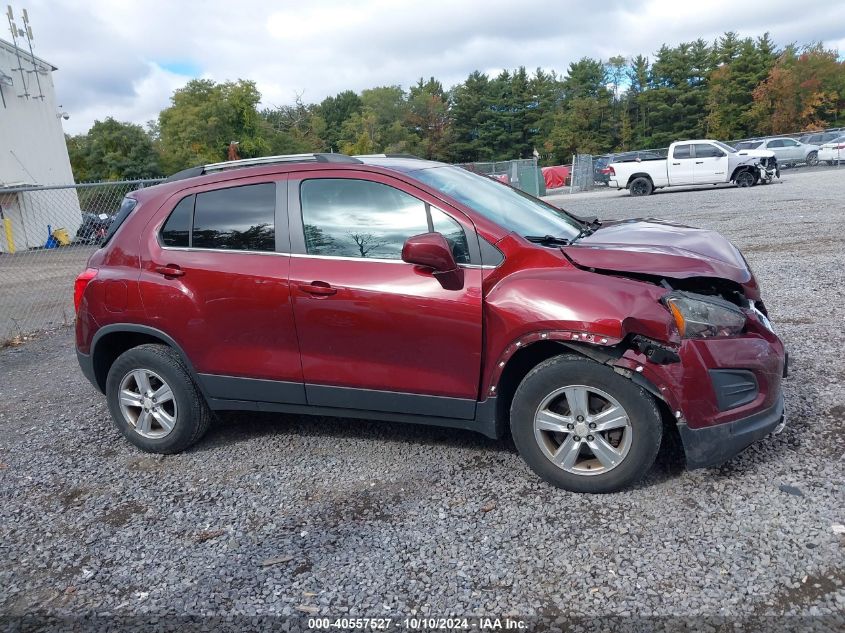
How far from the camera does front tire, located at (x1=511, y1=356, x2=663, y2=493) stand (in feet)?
10.9

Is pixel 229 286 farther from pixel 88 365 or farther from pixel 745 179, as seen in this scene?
pixel 745 179

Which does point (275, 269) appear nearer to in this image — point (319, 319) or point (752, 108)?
point (319, 319)

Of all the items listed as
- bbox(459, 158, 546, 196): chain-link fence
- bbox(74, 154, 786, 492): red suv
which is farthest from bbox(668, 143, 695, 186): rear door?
bbox(74, 154, 786, 492): red suv

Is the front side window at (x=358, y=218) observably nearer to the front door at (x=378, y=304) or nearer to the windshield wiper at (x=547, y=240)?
the front door at (x=378, y=304)

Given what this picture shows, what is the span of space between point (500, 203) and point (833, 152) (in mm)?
34750

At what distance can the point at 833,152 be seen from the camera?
32438 millimetres

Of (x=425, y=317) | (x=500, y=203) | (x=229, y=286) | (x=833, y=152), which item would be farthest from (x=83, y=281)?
(x=833, y=152)

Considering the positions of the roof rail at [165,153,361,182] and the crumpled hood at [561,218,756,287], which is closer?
the crumpled hood at [561,218,756,287]

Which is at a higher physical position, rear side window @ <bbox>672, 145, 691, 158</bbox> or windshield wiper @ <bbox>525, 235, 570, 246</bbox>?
rear side window @ <bbox>672, 145, 691, 158</bbox>

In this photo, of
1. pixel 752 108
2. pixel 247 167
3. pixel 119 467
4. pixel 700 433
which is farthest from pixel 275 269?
pixel 752 108

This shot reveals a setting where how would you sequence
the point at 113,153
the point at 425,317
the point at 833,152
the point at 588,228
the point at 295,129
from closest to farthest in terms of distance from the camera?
the point at 425,317 → the point at 588,228 → the point at 833,152 → the point at 113,153 → the point at 295,129

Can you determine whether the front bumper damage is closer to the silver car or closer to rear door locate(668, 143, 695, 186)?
rear door locate(668, 143, 695, 186)

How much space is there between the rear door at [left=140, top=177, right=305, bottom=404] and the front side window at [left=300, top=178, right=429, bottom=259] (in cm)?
19

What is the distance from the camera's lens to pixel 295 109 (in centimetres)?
9044
